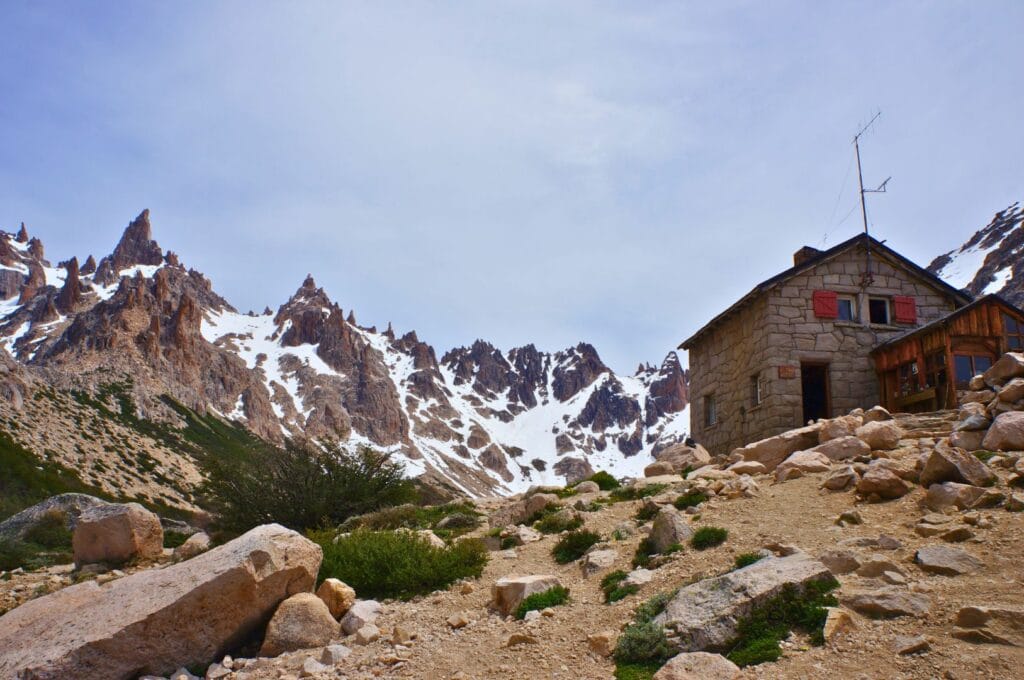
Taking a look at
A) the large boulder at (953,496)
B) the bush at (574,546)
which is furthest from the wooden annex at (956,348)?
the bush at (574,546)

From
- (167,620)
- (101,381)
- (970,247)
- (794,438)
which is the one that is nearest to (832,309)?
(794,438)

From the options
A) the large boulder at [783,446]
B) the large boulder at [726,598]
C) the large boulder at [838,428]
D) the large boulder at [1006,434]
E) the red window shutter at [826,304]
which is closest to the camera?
the large boulder at [726,598]

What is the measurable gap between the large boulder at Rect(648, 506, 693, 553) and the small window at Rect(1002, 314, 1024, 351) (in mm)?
12797

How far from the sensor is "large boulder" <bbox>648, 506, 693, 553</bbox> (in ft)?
33.0

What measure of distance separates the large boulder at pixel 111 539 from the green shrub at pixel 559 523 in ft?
25.1

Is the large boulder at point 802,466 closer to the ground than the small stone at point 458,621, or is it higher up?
higher up

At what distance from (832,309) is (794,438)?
7258 millimetres

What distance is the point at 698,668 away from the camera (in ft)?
20.9

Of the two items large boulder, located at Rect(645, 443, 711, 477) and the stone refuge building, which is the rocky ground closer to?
large boulder, located at Rect(645, 443, 711, 477)

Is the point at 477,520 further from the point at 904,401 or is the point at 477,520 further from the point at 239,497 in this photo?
the point at 904,401

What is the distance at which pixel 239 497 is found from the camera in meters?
18.1

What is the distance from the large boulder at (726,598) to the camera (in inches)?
274

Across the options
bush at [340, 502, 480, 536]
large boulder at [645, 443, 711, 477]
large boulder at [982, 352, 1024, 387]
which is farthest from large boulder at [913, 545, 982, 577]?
large boulder at [645, 443, 711, 477]

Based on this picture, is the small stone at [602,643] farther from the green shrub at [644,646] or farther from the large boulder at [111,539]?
the large boulder at [111,539]
